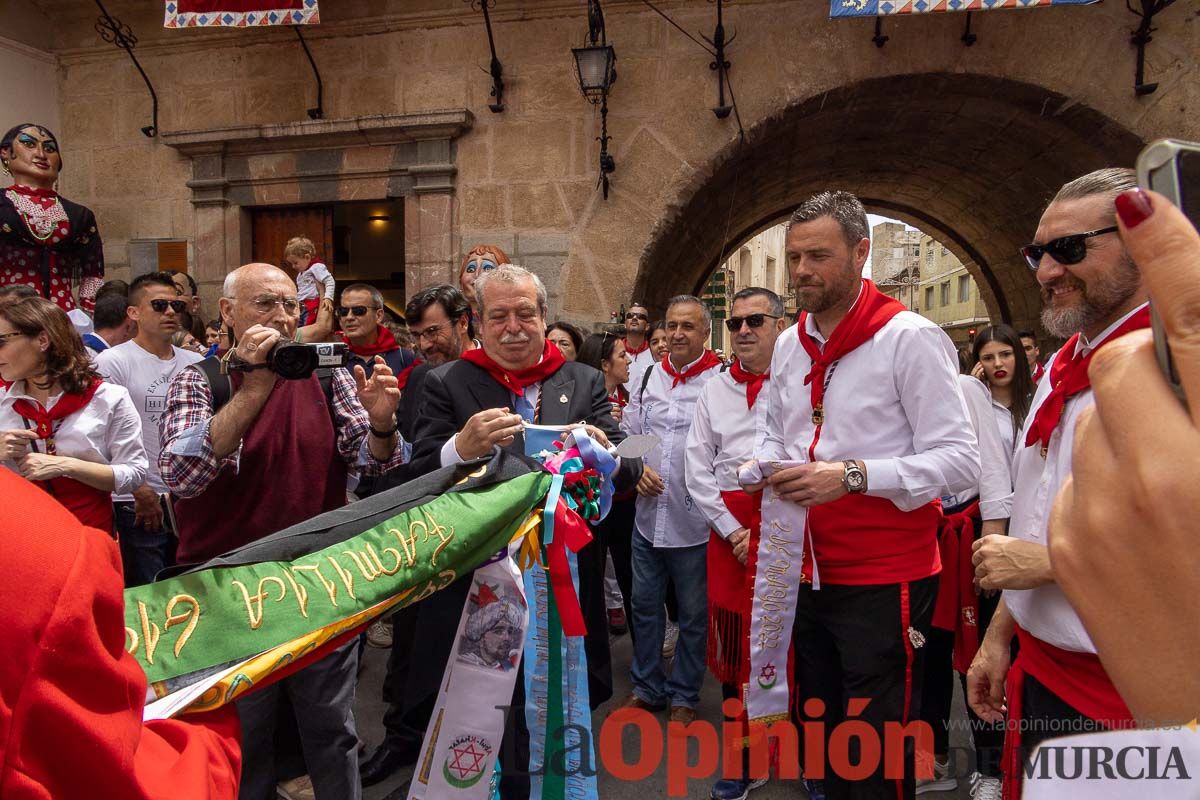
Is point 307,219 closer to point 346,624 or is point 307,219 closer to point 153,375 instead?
point 153,375

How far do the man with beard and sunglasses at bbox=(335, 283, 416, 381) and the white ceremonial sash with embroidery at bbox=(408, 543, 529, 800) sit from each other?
2.53 meters

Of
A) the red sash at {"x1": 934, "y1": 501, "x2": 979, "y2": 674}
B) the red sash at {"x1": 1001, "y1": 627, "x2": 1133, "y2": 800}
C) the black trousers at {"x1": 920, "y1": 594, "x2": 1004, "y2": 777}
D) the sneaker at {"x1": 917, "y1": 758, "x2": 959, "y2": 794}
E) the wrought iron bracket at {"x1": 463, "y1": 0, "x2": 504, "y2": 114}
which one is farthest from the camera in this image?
the wrought iron bracket at {"x1": 463, "y1": 0, "x2": 504, "y2": 114}

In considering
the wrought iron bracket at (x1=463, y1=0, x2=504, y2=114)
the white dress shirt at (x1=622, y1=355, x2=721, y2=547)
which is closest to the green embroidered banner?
the white dress shirt at (x1=622, y1=355, x2=721, y2=547)

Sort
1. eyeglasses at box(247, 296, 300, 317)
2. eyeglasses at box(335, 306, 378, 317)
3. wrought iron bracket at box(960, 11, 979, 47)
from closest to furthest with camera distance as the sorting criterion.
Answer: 1. eyeglasses at box(247, 296, 300, 317)
2. eyeglasses at box(335, 306, 378, 317)
3. wrought iron bracket at box(960, 11, 979, 47)

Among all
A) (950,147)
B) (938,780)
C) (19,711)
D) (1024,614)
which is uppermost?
(950,147)

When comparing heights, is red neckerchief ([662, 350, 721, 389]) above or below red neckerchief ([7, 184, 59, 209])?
below

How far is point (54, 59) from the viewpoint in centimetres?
821

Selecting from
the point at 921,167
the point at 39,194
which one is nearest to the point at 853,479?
the point at 39,194

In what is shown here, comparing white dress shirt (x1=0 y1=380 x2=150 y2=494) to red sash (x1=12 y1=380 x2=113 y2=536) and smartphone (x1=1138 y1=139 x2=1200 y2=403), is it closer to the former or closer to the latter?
red sash (x1=12 y1=380 x2=113 y2=536)

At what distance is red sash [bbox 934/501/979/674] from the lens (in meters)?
3.08

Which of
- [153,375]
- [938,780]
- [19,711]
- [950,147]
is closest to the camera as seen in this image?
[19,711]

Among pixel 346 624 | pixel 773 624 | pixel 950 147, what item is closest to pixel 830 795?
pixel 773 624

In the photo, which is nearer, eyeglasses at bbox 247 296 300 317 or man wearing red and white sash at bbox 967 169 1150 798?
man wearing red and white sash at bbox 967 169 1150 798

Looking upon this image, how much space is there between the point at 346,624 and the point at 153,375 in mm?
3416
